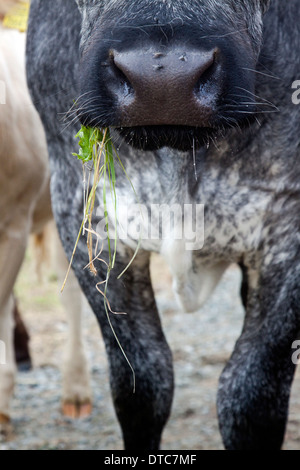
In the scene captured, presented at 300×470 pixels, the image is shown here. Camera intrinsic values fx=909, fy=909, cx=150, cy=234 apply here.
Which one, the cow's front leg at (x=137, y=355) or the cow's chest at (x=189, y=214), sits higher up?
the cow's chest at (x=189, y=214)

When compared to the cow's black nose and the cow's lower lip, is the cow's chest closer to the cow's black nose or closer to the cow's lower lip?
the cow's lower lip

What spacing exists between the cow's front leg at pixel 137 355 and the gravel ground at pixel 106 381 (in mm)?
780

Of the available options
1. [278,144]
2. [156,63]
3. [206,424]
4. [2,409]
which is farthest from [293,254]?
[2,409]

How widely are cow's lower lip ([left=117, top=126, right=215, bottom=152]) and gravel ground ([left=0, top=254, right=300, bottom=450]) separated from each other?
6.76 ft

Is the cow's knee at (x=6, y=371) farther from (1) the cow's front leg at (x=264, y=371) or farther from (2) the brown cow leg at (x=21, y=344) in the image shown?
(1) the cow's front leg at (x=264, y=371)

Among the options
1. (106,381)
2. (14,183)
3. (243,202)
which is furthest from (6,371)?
(243,202)

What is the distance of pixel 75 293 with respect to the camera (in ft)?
18.6

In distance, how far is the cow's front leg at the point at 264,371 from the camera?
3.38 metres

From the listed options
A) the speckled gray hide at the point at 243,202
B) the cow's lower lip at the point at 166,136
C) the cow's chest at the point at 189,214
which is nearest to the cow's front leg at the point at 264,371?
the speckled gray hide at the point at 243,202

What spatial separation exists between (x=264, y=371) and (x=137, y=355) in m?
0.57

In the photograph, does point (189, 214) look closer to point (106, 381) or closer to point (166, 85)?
point (166, 85)

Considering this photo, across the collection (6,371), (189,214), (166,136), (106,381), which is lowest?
(106,381)

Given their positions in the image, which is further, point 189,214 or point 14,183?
point 14,183

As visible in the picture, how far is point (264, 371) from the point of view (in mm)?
3395
